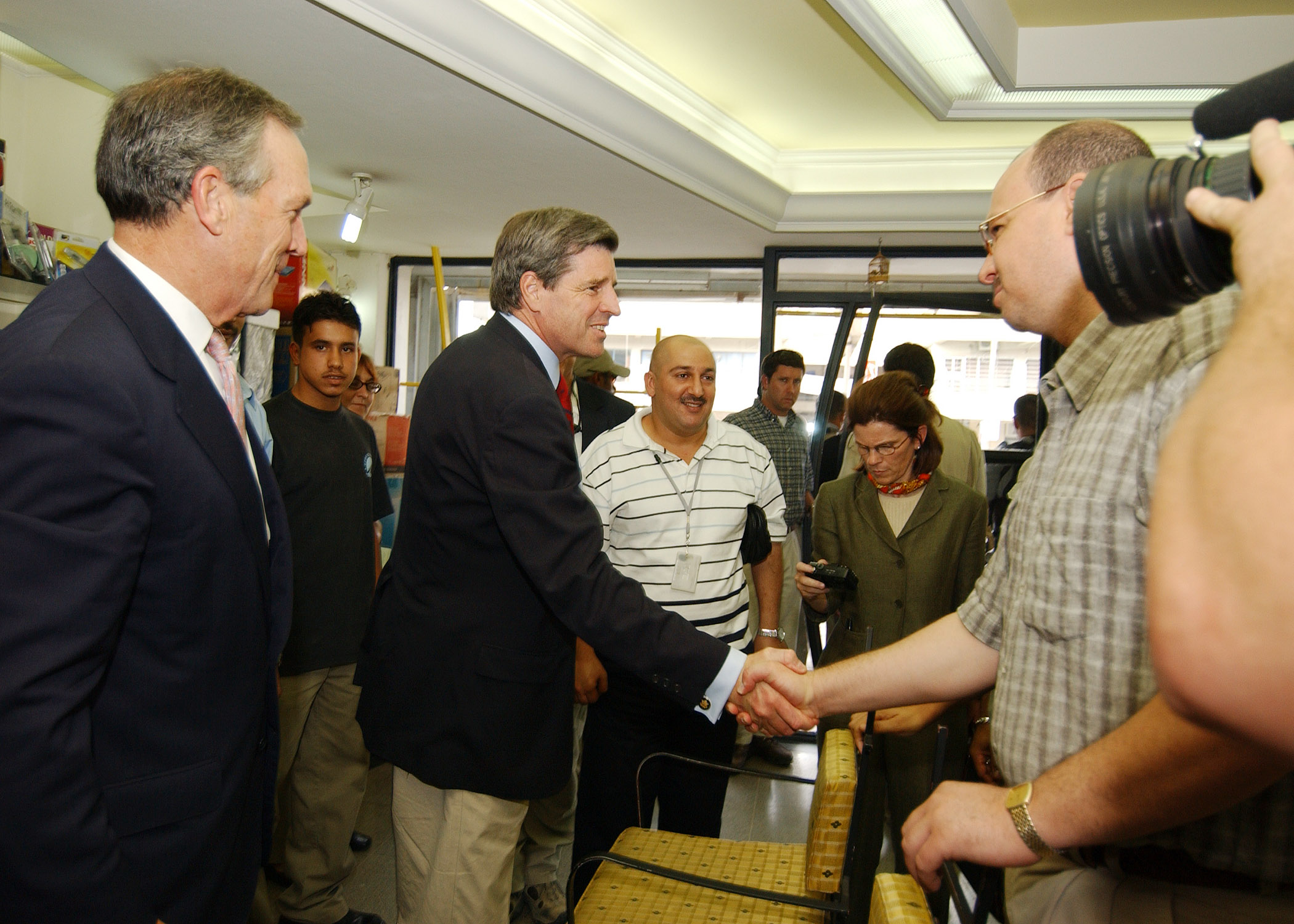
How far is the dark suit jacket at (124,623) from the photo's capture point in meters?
0.77

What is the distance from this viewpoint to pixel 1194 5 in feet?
9.61

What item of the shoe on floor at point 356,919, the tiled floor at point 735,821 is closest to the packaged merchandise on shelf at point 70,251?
the shoe on floor at point 356,919

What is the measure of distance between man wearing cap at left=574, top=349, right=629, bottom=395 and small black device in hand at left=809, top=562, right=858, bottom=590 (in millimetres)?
1783

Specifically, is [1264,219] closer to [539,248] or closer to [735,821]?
[539,248]

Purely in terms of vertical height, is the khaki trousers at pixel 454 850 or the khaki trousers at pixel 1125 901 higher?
the khaki trousers at pixel 1125 901

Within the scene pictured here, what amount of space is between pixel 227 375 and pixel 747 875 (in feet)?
5.00

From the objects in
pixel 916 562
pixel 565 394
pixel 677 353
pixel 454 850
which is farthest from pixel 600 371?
pixel 454 850

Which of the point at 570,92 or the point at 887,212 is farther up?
the point at 887,212

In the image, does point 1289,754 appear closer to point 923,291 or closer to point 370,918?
point 370,918

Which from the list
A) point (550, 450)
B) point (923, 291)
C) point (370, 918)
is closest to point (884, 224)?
point (923, 291)

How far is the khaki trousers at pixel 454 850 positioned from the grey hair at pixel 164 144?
3.73 feet

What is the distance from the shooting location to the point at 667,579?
225 centimetres

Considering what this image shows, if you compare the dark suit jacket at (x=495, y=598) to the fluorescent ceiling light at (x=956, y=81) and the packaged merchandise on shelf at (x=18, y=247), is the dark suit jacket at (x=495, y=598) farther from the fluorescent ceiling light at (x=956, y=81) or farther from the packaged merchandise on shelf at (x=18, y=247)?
the fluorescent ceiling light at (x=956, y=81)

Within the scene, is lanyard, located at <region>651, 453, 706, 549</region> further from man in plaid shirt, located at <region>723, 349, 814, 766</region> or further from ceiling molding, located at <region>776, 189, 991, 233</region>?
ceiling molding, located at <region>776, 189, 991, 233</region>
